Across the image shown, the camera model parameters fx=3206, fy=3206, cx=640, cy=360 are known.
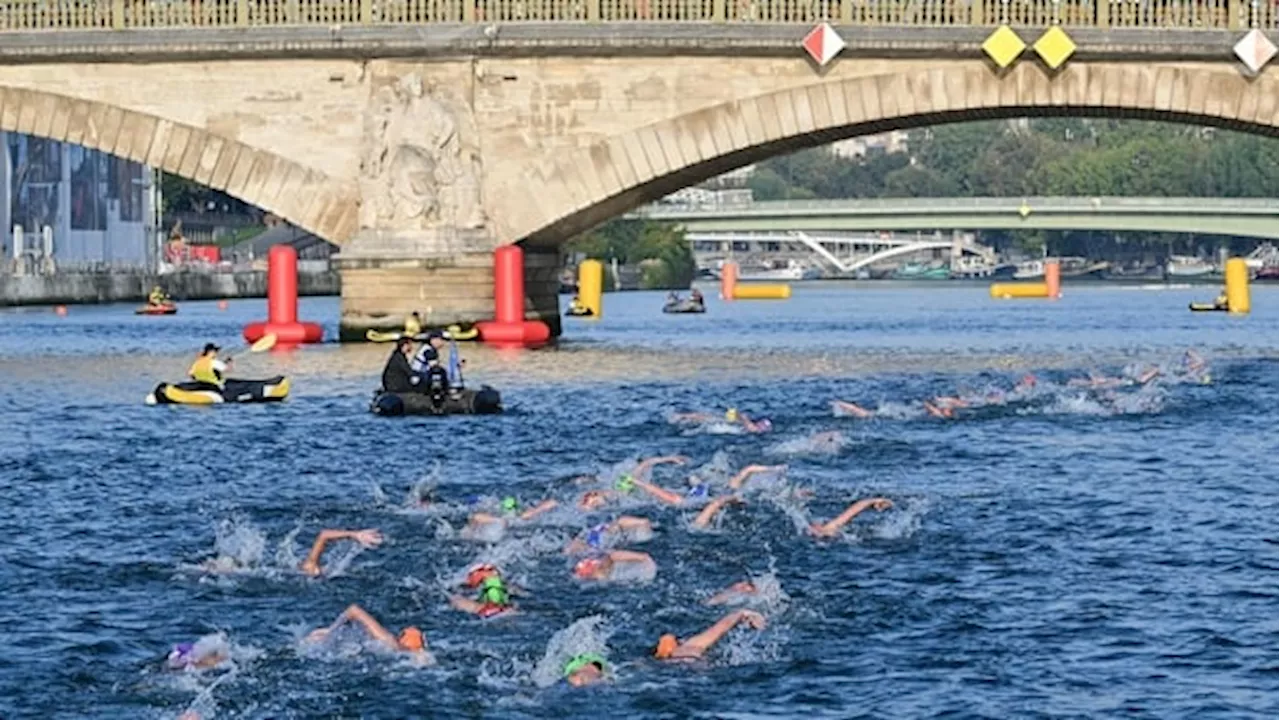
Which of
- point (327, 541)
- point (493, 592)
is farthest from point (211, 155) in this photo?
point (493, 592)

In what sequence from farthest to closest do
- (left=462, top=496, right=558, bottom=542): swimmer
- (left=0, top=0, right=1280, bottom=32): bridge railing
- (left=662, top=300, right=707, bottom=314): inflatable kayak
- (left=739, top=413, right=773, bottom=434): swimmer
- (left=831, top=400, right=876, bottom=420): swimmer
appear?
(left=662, top=300, right=707, bottom=314): inflatable kayak, (left=0, top=0, right=1280, bottom=32): bridge railing, (left=831, top=400, right=876, bottom=420): swimmer, (left=739, top=413, right=773, bottom=434): swimmer, (left=462, top=496, right=558, bottom=542): swimmer

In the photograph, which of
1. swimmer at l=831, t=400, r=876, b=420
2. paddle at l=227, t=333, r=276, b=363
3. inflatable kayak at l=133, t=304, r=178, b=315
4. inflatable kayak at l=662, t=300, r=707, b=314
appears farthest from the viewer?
inflatable kayak at l=662, t=300, r=707, b=314

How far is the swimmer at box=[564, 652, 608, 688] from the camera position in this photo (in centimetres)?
2786

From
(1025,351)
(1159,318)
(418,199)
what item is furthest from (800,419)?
(1159,318)

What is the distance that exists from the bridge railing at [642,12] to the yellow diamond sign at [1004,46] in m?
0.69

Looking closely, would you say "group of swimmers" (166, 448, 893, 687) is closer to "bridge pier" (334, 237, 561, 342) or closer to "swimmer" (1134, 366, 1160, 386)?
"swimmer" (1134, 366, 1160, 386)

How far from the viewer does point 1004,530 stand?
126 feet

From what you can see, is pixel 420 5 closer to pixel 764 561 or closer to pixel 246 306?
pixel 764 561

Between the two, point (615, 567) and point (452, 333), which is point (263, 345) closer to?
point (452, 333)

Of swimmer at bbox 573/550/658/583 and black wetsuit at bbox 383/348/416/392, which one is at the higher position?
black wetsuit at bbox 383/348/416/392

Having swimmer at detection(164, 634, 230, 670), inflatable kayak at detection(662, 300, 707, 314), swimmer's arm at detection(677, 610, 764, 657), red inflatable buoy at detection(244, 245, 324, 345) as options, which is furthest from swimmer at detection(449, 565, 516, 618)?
inflatable kayak at detection(662, 300, 707, 314)

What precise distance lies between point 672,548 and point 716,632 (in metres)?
7.17

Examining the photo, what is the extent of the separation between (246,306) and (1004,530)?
108 m

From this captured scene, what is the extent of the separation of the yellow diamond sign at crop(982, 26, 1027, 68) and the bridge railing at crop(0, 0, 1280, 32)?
694mm
